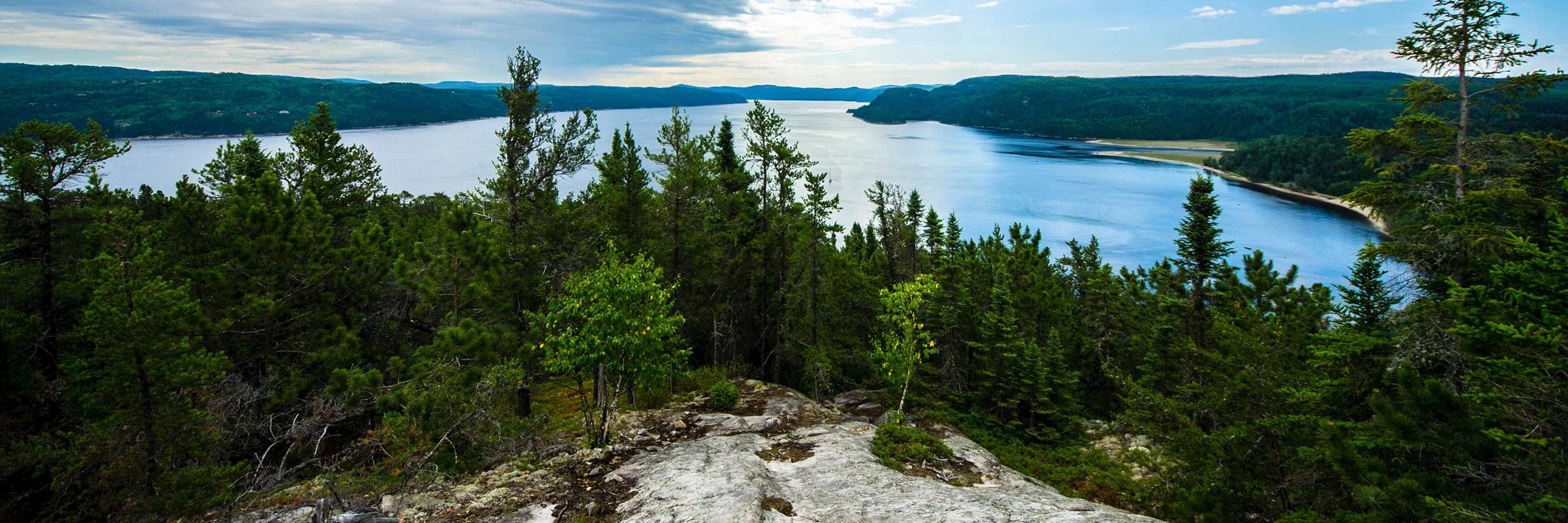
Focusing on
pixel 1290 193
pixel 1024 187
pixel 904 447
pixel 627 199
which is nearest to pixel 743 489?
pixel 904 447

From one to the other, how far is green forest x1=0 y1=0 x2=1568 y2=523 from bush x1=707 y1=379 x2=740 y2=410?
124 mm

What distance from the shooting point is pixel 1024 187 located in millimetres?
106000

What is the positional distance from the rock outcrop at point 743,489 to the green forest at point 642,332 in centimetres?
101

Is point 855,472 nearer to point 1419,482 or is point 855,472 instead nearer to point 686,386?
point 1419,482

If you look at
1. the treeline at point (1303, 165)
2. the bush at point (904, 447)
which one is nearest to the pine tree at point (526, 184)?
the bush at point (904, 447)

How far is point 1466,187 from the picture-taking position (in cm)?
1034

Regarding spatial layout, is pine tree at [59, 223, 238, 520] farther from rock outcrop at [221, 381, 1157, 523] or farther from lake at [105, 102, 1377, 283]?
lake at [105, 102, 1377, 283]

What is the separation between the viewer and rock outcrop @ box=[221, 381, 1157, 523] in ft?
31.2

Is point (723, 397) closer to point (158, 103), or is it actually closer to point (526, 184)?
point (526, 184)

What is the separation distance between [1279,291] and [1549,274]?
18.5m

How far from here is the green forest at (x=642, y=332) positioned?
30.5 ft

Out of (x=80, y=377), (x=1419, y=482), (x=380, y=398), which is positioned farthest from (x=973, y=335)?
(x=80, y=377)

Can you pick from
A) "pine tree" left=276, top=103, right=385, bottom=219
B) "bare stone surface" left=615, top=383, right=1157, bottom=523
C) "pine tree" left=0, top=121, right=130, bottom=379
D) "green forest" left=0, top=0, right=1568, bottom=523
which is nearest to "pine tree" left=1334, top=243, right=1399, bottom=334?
"green forest" left=0, top=0, right=1568, bottom=523

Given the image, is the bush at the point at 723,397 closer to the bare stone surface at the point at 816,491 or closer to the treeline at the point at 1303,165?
the bare stone surface at the point at 816,491
